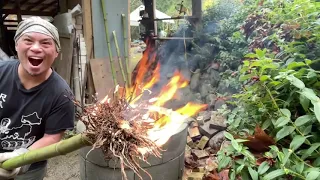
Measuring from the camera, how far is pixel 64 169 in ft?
15.9

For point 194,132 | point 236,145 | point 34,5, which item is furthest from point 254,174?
point 34,5

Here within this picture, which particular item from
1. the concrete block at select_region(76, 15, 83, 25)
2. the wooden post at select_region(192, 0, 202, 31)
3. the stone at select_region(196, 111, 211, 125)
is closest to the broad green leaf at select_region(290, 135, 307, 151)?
the stone at select_region(196, 111, 211, 125)

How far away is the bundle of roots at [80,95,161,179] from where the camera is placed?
135cm

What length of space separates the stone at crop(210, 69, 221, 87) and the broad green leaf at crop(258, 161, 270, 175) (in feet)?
19.5

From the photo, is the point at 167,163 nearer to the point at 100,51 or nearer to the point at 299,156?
the point at 299,156

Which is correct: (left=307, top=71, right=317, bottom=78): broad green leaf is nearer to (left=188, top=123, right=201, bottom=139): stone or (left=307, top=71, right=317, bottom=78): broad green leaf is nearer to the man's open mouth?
the man's open mouth

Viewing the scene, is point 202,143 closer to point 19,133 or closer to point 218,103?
point 218,103

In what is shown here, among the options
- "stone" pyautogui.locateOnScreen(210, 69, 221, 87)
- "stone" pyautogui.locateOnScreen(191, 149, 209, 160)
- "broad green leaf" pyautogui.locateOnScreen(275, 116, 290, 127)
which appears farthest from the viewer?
"stone" pyautogui.locateOnScreen(210, 69, 221, 87)

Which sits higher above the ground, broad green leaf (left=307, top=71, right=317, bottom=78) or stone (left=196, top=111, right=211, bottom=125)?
broad green leaf (left=307, top=71, right=317, bottom=78)

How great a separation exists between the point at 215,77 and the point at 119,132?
6414 mm

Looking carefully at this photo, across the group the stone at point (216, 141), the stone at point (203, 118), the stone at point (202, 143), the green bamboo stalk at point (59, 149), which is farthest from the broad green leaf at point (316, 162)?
the stone at point (203, 118)

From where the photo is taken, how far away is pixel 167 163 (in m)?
3.46

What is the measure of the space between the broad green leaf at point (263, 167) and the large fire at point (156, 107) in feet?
1.92

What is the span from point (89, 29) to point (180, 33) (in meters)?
4.39
